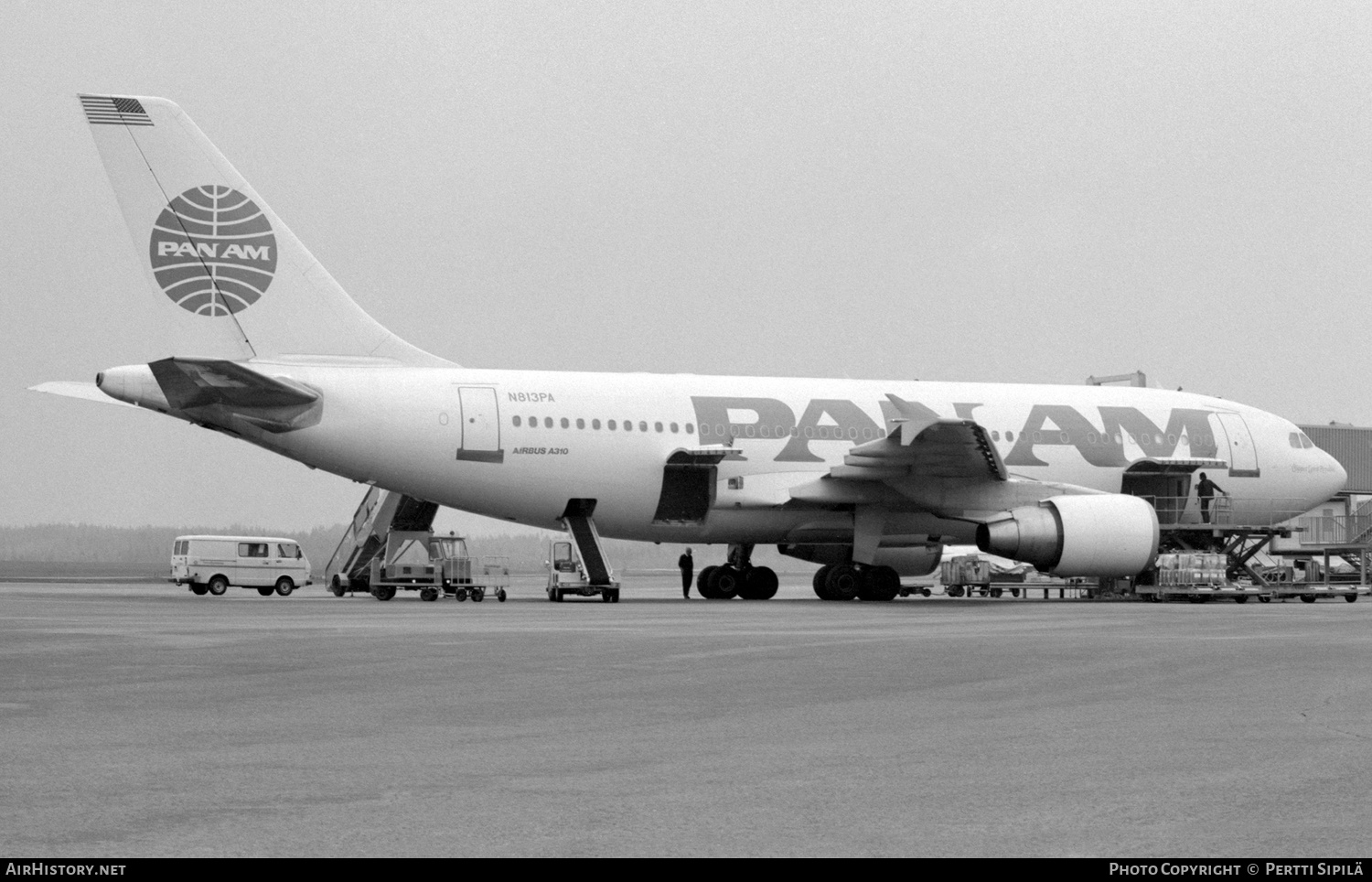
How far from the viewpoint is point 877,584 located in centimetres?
3244

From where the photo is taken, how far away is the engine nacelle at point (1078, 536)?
97.0 feet

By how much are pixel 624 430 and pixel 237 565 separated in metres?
12.4

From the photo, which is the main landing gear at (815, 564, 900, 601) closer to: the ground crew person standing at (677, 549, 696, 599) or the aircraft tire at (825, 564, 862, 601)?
the aircraft tire at (825, 564, 862, 601)

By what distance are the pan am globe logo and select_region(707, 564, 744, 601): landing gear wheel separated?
1158cm

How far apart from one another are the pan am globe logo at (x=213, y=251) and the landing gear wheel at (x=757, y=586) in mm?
12033

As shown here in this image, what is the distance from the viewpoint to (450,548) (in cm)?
3372

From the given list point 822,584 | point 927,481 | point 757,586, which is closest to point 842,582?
point 822,584

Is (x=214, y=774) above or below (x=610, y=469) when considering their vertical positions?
below

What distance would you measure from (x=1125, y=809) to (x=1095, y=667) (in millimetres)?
7396

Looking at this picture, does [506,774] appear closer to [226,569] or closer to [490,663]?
[490,663]

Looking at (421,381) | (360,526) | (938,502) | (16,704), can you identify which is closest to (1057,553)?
(938,502)

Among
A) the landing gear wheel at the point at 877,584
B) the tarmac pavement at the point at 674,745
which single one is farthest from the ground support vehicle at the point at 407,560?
the tarmac pavement at the point at 674,745

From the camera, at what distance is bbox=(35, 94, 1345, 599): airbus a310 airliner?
27438 millimetres

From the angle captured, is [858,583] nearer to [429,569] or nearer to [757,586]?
[757,586]
